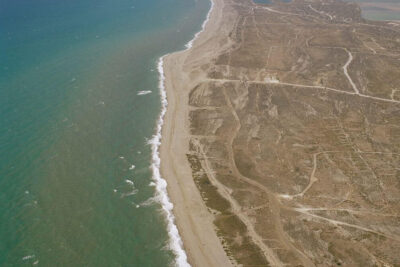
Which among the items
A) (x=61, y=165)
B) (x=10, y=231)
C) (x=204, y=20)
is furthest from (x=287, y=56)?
(x=10, y=231)

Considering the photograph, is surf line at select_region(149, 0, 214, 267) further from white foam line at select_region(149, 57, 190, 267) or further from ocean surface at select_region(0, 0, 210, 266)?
ocean surface at select_region(0, 0, 210, 266)

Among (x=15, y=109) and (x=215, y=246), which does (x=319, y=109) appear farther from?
(x=15, y=109)

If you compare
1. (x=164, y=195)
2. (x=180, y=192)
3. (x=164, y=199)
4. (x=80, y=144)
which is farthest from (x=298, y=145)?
(x=80, y=144)

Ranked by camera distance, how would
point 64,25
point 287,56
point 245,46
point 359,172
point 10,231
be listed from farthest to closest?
point 64,25 < point 245,46 < point 287,56 < point 359,172 < point 10,231

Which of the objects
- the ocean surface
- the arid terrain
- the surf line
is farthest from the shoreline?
the ocean surface

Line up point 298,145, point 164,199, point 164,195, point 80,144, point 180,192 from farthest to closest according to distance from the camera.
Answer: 1. point 80,144
2. point 298,145
3. point 180,192
4. point 164,195
5. point 164,199

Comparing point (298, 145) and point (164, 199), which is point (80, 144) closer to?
point (164, 199)
